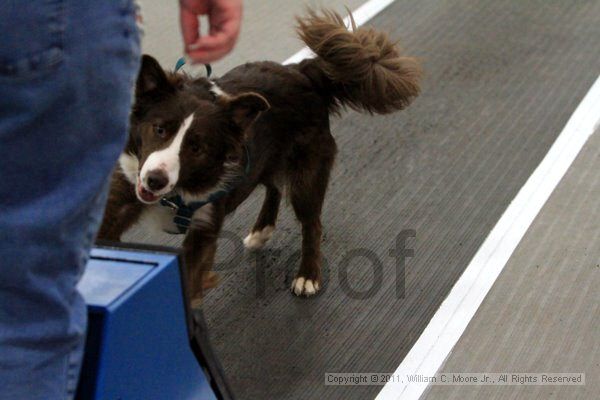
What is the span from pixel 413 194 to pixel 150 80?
49.8 inches

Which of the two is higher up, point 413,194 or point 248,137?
point 248,137

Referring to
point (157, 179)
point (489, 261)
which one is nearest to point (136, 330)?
point (157, 179)

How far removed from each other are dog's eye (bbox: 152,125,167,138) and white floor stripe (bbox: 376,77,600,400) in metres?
0.86

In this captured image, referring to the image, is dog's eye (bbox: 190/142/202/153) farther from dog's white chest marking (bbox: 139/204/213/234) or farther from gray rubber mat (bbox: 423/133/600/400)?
gray rubber mat (bbox: 423/133/600/400)

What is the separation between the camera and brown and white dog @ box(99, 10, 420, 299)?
211 centimetres

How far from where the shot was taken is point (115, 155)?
3.04 feet

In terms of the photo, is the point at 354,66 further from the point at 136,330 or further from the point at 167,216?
the point at 136,330

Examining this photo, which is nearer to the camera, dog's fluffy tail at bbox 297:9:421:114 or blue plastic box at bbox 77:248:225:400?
blue plastic box at bbox 77:248:225:400

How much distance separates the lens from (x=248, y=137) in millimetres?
2256

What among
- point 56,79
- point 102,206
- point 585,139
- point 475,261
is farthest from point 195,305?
point 585,139

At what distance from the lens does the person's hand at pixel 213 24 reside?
1139 millimetres

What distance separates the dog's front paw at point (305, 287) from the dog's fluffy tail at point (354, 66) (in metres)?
0.53

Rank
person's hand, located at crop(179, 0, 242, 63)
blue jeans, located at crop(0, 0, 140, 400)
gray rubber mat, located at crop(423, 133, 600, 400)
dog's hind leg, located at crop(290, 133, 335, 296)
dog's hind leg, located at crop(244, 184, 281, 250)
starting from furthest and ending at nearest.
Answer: dog's hind leg, located at crop(244, 184, 281, 250)
dog's hind leg, located at crop(290, 133, 335, 296)
gray rubber mat, located at crop(423, 133, 600, 400)
person's hand, located at crop(179, 0, 242, 63)
blue jeans, located at crop(0, 0, 140, 400)

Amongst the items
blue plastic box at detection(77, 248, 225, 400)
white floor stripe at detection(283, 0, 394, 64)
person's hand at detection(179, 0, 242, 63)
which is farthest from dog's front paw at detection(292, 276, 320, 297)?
white floor stripe at detection(283, 0, 394, 64)
